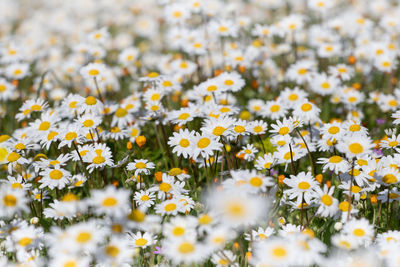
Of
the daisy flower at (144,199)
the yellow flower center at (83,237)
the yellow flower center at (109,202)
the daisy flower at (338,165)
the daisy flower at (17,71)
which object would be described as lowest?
the daisy flower at (144,199)

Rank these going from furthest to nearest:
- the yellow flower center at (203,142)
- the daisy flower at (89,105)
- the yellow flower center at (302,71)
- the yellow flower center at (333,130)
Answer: the yellow flower center at (302,71)
the daisy flower at (89,105)
the yellow flower center at (333,130)
the yellow flower center at (203,142)

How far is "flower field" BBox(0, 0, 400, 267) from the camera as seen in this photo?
2.42m

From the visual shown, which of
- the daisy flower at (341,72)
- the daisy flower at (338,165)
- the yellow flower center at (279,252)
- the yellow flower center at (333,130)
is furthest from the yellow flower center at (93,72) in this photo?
the yellow flower center at (279,252)

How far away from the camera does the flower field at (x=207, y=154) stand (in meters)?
2.42

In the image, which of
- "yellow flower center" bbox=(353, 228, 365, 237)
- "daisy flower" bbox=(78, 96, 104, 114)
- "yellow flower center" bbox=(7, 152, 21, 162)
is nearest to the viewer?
"yellow flower center" bbox=(353, 228, 365, 237)

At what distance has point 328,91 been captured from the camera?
517cm

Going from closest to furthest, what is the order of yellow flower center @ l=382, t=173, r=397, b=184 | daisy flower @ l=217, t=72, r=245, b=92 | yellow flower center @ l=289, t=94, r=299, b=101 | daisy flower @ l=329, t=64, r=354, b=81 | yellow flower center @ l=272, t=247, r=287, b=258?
yellow flower center @ l=272, t=247, r=287, b=258, yellow flower center @ l=382, t=173, r=397, b=184, daisy flower @ l=217, t=72, r=245, b=92, yellow flower center @ l=289, t=94, r=299, b=101, daisy flower @ l=329, t=64, r=354, b=81

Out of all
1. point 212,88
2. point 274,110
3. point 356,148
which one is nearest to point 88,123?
point 212,88

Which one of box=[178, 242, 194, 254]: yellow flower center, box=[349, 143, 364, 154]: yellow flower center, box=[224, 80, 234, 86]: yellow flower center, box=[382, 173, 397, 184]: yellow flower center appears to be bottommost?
box=[382, 173, 397, 184]: yellow flower center

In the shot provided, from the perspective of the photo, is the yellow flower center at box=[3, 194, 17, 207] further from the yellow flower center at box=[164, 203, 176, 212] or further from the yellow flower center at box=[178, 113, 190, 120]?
the yellow flower center at box=[178, 113, 190, 120]

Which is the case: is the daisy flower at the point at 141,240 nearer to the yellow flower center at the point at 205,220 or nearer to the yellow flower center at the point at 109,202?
the yellow flower center at the point at 205,220

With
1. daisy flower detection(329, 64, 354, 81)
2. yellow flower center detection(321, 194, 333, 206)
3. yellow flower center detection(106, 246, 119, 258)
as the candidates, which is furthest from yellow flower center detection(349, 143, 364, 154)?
daisy flower detection(329, 64, 354, 81)

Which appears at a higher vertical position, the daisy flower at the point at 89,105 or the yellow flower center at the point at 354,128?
the daisy flower at the point at 89,105

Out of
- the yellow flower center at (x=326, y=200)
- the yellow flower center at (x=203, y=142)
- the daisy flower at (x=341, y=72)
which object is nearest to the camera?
the yellow flower center at (x=326, y=200)
